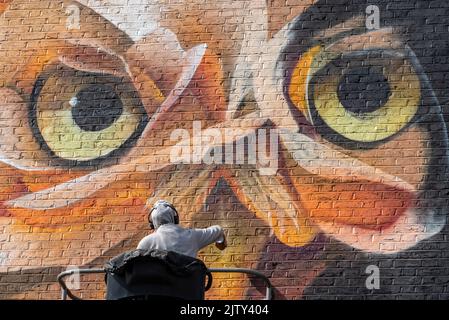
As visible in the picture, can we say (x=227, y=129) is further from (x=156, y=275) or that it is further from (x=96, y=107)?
(x=156, y=275)

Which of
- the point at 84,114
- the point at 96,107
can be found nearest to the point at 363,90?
the point at 96,107

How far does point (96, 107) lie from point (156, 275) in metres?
3.21

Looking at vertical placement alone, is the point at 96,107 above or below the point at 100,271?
above

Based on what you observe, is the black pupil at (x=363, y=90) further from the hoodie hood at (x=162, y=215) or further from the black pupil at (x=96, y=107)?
the hoodie hood at (x=162, y=215)

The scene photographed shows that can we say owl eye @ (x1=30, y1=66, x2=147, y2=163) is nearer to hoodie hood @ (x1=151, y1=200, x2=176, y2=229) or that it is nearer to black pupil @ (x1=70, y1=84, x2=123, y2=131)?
black pupil @ (x1=70, y1=84, x2=123, y2=131)

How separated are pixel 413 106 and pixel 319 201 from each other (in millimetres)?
1184

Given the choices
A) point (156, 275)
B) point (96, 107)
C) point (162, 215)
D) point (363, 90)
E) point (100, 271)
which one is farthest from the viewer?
point (96, 107)

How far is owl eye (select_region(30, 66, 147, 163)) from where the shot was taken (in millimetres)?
9312

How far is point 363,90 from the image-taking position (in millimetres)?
9133

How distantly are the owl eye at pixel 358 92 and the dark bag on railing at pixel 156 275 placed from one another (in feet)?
9.68

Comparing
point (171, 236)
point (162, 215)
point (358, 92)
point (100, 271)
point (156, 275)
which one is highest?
point (358, 92)

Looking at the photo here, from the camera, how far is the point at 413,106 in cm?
905

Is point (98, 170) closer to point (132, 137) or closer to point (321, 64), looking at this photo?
point (132, 137)

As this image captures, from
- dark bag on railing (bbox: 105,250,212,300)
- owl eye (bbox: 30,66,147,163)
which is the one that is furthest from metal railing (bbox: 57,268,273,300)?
dark bag on railing (bbox: 105,250,212,300)
